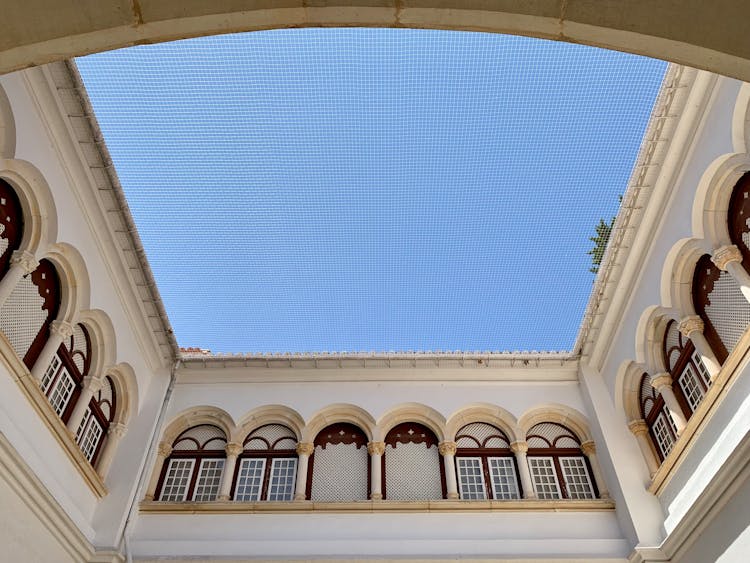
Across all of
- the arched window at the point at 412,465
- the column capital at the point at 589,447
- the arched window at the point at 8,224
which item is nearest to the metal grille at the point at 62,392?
the arched window at the point at 8,224

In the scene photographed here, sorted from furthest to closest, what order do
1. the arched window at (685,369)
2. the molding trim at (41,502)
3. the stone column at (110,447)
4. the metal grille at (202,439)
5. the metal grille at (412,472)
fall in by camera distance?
1. the metal grille at (202,439)
2. the metal grille at (412,472)
3. the stone column at (110,447)
4. the arched window at (685,369)
5. the molding trim at (41,502)

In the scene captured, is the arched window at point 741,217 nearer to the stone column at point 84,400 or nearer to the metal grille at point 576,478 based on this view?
the metal grille at point 576,478

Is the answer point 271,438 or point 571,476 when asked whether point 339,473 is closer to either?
point 271,438

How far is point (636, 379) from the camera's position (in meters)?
8.94

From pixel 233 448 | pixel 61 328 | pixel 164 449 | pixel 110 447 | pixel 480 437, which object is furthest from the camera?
pixel 480 437

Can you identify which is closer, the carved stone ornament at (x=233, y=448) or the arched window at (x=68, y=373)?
the arched window at (x=68, y=373)

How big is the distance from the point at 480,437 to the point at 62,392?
18.5 feet

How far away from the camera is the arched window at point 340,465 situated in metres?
8.80

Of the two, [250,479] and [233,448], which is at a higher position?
[233,448]

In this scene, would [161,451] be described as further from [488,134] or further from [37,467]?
[488,134]

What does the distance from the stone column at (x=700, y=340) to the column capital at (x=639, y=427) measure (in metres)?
1.72

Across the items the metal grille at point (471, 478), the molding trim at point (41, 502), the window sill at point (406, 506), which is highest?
the metal grille at point (471, 478)

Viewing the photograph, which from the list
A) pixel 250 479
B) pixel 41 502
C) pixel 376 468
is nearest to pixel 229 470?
pixel 250 479

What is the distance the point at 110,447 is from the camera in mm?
8734
